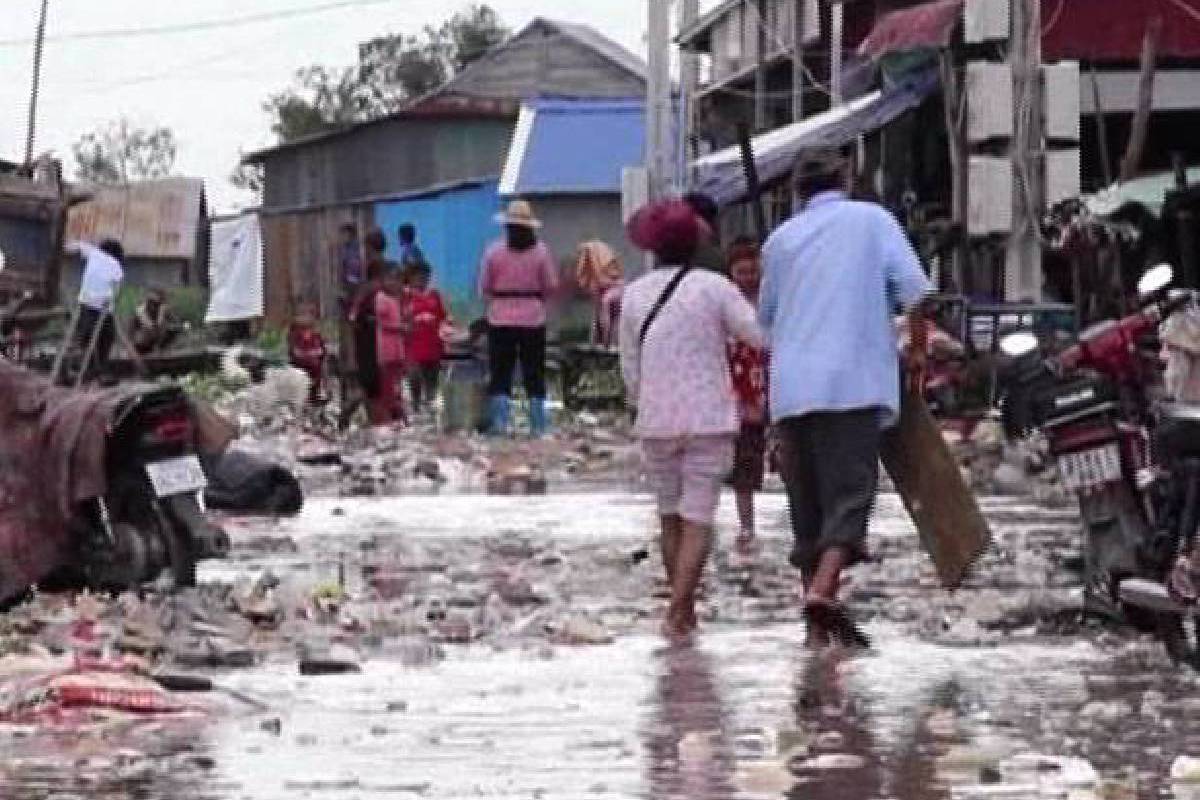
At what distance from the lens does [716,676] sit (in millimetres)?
10992

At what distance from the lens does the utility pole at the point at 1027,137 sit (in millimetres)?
27000

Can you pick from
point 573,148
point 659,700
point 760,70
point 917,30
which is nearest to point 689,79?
point 573,148

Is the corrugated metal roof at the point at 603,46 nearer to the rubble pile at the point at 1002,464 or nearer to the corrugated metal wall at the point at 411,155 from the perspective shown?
the corrugated metal wall at the point at 411,155

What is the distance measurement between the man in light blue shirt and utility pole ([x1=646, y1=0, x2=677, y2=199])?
1088 inches

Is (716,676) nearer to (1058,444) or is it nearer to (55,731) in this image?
(1058,444)

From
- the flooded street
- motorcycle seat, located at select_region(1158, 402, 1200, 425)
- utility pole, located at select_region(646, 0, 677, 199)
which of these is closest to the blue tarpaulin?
utility pole, located at select_region(646, 0, 677, 199)

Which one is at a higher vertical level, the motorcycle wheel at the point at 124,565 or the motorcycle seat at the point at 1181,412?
the motorcycle seat at the point at 1181,412

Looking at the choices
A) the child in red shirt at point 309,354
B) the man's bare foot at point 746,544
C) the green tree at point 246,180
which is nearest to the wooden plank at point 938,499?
the man's bare foot at point 746,544

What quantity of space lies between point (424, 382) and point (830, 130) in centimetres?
541

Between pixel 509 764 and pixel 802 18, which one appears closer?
pixel 509 764

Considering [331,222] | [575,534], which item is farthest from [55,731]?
[331,222]

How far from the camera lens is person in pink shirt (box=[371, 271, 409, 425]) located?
3086cm

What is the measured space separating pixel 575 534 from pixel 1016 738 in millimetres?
8533

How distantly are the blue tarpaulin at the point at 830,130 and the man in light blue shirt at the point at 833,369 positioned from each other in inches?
717
